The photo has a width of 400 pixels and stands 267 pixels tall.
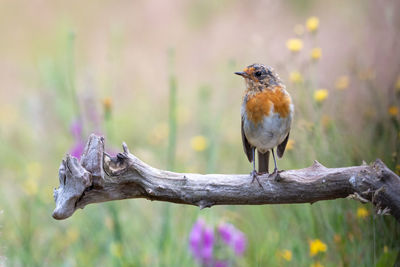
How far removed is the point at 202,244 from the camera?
3.41 meters

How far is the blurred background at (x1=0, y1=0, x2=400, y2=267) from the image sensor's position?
10.3 feet

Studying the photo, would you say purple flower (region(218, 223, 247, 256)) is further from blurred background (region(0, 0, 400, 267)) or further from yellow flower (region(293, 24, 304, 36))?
yellow flower (region(293, 24, 304, 36))

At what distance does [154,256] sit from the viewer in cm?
359

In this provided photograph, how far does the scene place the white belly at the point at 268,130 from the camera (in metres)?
2.92

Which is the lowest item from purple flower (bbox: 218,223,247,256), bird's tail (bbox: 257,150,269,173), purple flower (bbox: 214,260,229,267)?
purple flower (bbox: 214,260,229,267)

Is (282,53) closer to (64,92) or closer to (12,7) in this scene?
(64,92)

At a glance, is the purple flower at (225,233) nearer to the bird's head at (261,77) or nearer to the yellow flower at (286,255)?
the yellow flower at (286,255)

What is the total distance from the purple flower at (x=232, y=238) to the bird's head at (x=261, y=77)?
2.98 feet

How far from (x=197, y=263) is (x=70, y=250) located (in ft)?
3.39

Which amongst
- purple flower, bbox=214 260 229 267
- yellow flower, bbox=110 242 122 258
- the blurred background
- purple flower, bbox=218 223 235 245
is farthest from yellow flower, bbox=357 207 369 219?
yellow flower, bbox=110 242 122 258

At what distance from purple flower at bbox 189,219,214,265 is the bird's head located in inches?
36.8

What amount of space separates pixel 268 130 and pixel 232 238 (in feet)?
2.77

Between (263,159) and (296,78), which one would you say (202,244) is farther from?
(296,78)

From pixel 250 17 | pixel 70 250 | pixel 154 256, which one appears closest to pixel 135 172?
pixel 154 256
